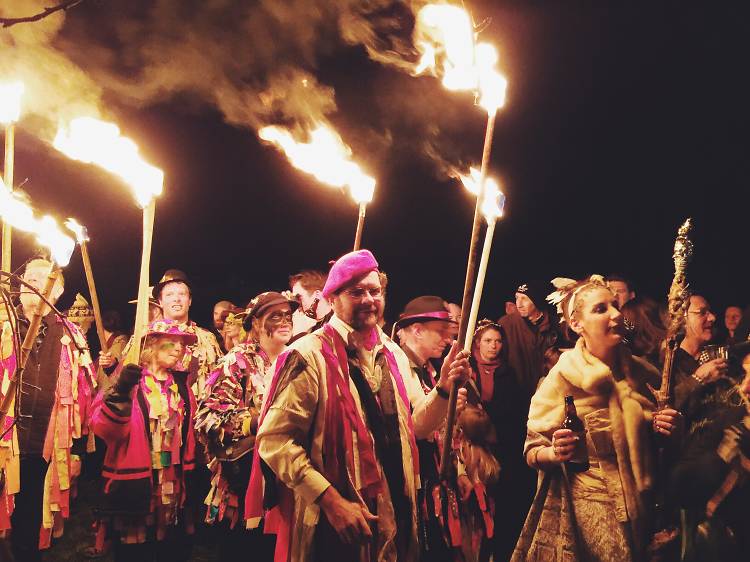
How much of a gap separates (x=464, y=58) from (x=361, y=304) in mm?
1663

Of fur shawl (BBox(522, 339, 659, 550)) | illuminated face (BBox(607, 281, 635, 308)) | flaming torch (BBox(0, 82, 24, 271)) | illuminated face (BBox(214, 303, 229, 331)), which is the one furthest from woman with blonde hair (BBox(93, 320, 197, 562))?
illuminated face (BBox(607, 281, 635, 308))

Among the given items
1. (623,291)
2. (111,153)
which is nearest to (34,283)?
(111,153)

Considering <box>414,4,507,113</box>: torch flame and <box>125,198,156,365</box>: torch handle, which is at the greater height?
<box>414,4,507,113</box>: torch flame

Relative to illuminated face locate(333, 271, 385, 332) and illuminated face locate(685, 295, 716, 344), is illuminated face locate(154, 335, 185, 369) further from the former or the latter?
illuminated face locate(685, 295, 716, 344)

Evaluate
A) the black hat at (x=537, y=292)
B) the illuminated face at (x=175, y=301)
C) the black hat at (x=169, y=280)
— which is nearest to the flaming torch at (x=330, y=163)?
the illuminated face at (x=175, y=301)

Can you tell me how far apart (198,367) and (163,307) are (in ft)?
3.51

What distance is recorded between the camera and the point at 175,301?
7.80 meters

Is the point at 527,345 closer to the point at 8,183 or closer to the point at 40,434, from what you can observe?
the point at 40,434

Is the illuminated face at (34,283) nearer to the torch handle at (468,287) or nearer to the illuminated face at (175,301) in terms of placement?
the illuminated face at (175,301)

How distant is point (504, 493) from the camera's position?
21.0 ft

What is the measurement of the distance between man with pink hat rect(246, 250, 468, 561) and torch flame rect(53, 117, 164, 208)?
1292 millimetres

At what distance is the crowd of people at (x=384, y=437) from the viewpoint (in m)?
3.50

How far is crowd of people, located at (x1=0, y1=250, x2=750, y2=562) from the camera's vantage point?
11.5 feet

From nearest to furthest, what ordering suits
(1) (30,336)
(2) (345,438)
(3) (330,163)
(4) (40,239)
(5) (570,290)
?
(1) (30,336) → (2) (345,438) → (4) (40,239) → (5) (570,290) → (3) (330,163)
